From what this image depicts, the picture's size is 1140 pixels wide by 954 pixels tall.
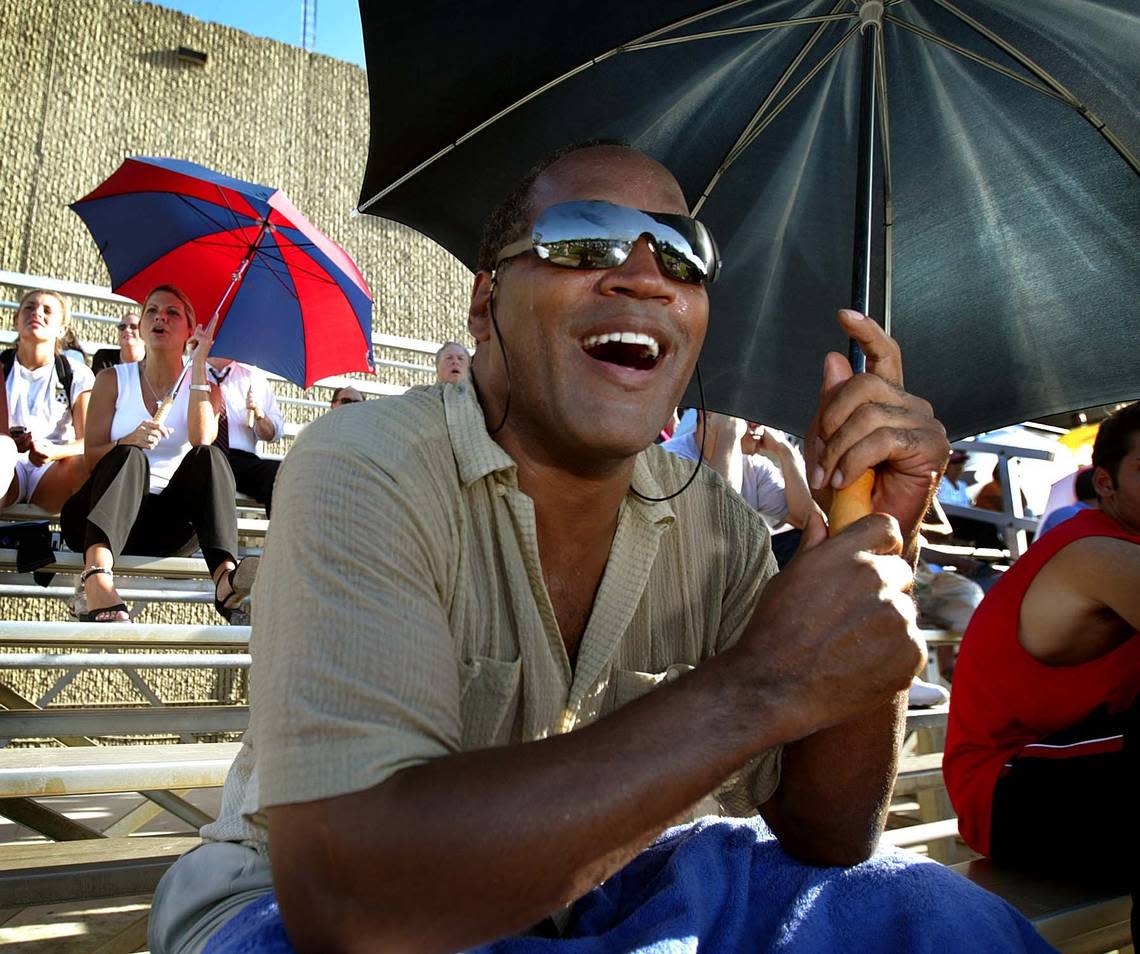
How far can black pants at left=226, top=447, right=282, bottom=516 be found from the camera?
539cm

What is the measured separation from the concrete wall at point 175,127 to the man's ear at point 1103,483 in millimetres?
7032

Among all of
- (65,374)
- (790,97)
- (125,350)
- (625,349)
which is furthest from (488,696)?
(125,350)

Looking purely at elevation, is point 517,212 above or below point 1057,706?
above

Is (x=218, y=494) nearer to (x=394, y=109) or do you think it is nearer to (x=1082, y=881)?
(x=394, y=109)

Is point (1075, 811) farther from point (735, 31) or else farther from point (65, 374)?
point (65, 374)

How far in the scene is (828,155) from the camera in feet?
7.23

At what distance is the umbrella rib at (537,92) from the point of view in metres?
1.95

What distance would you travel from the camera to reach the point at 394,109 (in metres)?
2.18

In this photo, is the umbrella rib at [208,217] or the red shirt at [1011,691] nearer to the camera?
the red shirt at [1011,691]

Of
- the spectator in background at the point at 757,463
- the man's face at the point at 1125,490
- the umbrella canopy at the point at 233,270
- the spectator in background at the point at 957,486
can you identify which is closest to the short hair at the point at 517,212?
the man's face at the point at 1125,490

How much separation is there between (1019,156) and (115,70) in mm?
8561

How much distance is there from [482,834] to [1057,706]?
1.99 meters

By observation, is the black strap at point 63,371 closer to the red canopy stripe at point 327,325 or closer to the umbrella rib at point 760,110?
the red canopy stripe at point 327,325

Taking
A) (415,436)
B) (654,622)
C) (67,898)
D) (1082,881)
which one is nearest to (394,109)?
(415,436)
